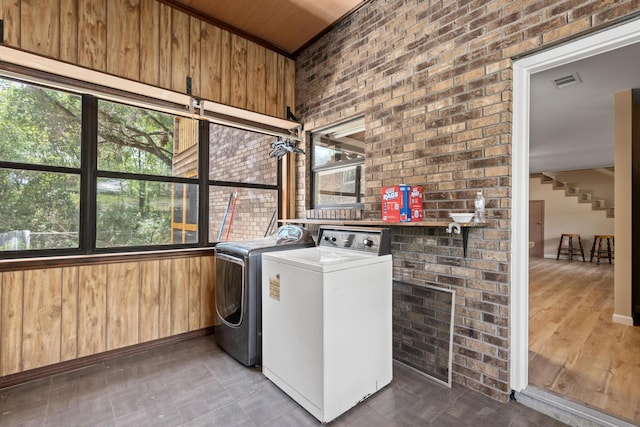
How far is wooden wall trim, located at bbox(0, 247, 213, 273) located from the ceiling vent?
3978 mm

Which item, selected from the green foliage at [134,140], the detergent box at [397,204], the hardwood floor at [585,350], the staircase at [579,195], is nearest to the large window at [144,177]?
the green foliage at [134,140]

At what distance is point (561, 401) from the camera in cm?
177

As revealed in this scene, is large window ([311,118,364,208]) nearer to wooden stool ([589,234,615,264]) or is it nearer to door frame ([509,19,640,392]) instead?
door frame ([509,19,640,392])

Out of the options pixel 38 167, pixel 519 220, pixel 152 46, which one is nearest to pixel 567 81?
pixel 519 220

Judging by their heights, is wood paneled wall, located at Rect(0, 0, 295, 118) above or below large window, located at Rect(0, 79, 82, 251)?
above

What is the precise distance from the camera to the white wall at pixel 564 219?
7.87 meters

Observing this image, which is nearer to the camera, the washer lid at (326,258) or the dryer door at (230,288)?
the washer lid at (326,258)

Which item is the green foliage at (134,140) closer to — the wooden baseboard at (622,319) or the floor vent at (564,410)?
the floor vent at (564,410)

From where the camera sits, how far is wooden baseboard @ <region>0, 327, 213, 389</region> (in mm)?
2117

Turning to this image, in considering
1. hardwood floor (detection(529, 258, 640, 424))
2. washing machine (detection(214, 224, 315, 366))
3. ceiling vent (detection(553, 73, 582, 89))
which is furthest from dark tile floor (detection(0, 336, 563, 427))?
ceiling vent (detection(553, 73, 582, 89))

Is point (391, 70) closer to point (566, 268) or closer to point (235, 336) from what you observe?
point (235, 336)

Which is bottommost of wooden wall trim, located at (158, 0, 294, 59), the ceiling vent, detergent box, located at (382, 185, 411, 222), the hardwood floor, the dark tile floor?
the dark tile floor

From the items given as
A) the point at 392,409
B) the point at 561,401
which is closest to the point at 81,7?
A: the point at 392,409

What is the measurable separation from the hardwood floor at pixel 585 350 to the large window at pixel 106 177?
3182 millimetres
